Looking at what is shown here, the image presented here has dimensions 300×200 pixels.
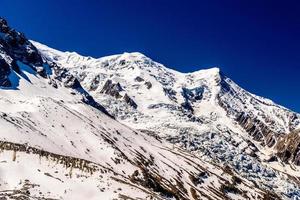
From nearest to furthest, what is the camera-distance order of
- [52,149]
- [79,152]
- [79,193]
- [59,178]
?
[79,193], [59,178], [52,149], [79,152]

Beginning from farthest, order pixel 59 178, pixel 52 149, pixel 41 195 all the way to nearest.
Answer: pixel 52 149 < pixel 59 178 < pixel 41 195

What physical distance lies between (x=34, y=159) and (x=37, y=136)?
78.4 meters

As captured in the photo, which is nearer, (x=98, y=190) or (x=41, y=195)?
(x=41, y=195)

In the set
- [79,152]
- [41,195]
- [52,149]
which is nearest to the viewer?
[41,195]

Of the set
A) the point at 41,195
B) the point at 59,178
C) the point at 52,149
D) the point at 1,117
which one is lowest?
the point at 41,195

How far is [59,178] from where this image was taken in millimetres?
85000

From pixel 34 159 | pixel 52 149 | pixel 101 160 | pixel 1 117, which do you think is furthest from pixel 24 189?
pixel 101 160

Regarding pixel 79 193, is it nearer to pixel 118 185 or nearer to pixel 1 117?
pixel 118 185

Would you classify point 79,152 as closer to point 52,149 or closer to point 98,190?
point 52,149

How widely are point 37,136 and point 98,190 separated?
95218mm

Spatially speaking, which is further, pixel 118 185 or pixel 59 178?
pixel 118 185

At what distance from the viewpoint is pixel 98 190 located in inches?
3307

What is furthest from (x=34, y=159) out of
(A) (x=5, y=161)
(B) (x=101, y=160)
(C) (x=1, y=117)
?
(B) (x=101, y=160)

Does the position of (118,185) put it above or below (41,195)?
above
